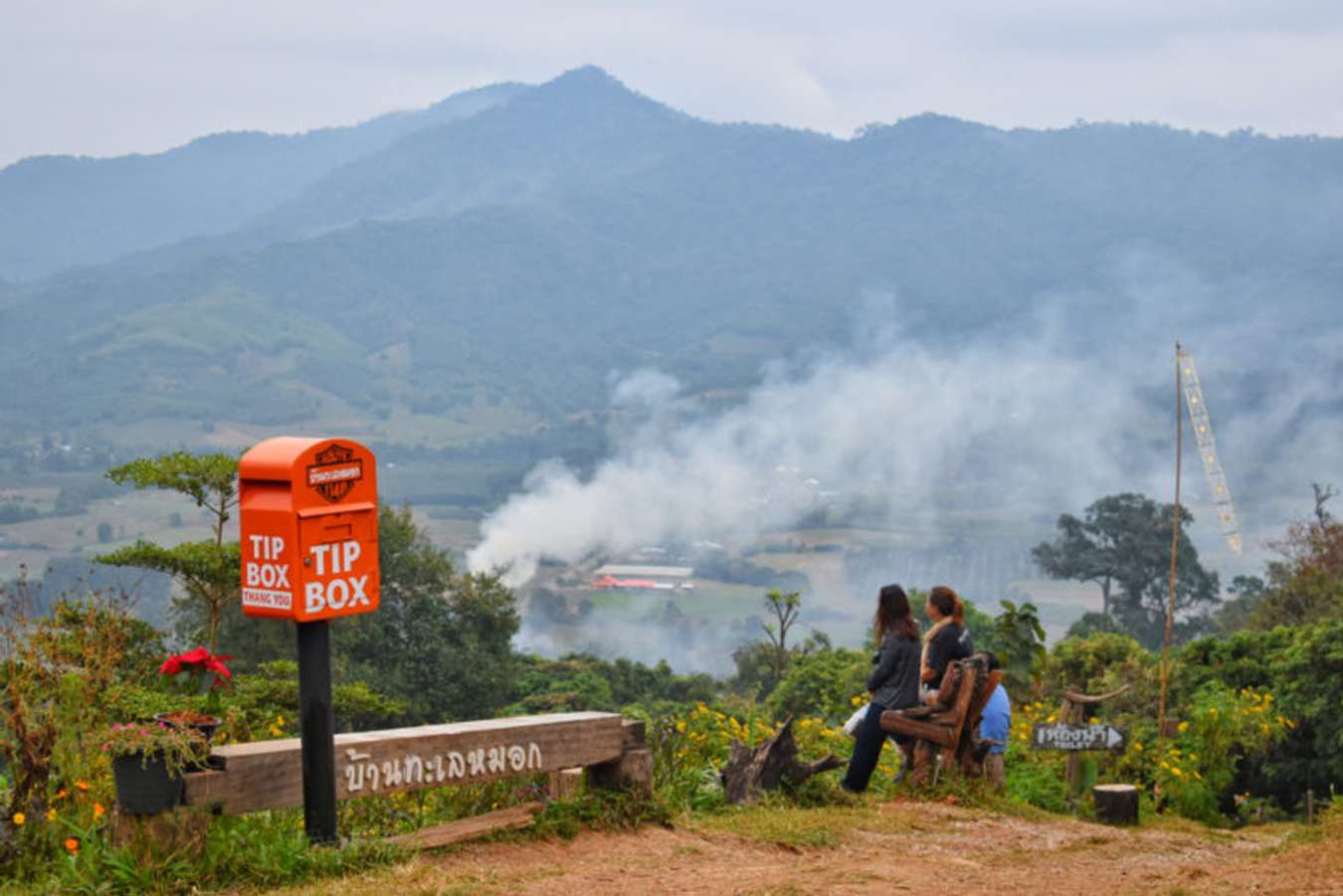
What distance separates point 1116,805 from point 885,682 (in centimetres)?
207

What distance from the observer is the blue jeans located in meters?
10.2

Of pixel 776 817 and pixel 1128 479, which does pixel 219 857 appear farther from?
pixel 1128 479

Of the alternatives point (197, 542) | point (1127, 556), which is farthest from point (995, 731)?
point (1127, 556)

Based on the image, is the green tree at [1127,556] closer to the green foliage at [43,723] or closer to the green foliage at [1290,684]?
the green foliage at [1290,684]

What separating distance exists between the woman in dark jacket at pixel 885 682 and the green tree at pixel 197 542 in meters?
4.62

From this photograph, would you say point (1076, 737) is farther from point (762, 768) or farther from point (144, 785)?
point (144, 785)

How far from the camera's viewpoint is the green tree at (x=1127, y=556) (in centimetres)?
8756

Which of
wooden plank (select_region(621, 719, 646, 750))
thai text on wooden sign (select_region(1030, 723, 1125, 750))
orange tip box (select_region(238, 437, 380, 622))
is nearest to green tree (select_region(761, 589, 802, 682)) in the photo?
thai text on wooden sign (select_region(1030, 723, 1125, 750))

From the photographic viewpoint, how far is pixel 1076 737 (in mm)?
11539

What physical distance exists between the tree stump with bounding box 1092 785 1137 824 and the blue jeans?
1.87m

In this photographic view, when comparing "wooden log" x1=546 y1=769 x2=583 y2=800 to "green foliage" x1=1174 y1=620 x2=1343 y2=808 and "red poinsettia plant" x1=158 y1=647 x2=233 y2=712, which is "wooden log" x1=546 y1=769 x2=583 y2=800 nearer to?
"red poinsettia plant" x1=158 y1=647 x2=233 y2=712

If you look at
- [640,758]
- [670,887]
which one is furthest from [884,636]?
[670,887]

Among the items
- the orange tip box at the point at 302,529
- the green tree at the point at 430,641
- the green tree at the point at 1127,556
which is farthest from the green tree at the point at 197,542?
the green tree at the point at 1127,556

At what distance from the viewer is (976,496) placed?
185625 mm
